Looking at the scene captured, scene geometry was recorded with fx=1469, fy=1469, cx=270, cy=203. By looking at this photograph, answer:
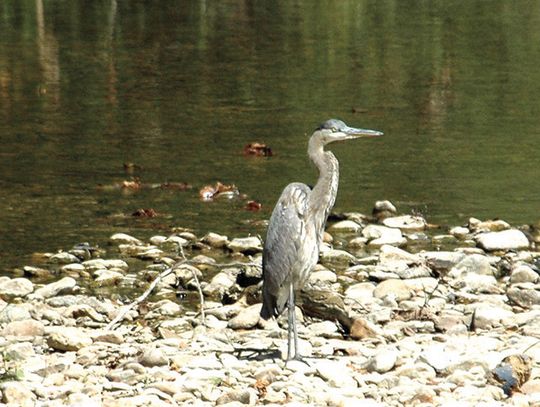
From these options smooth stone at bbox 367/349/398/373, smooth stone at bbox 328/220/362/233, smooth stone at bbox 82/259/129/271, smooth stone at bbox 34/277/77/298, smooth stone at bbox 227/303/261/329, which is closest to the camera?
smooth stone at bbox 367/349/398/373

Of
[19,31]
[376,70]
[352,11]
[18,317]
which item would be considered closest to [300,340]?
[18,317]

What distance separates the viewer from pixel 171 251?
39.9 feet

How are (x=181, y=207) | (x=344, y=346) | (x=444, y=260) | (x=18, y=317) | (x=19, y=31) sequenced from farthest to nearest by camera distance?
(x=19, y=31), (x=181, y=207), (x=444, y=260), (x=18, y=317), (x=344, y=346)

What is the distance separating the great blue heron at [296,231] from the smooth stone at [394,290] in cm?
163

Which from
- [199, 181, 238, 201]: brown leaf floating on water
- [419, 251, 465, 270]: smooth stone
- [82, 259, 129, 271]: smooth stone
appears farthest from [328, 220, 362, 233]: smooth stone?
[82, 259, 129, 271]: smooth stone

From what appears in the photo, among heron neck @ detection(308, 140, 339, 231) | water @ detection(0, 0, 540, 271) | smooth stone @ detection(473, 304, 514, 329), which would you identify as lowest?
water @ detection(0, 0, 540, 271)

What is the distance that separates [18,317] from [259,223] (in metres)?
3.67

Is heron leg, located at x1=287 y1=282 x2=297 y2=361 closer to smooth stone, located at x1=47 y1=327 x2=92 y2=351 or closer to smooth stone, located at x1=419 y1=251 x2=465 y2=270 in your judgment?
smooth stone, located at x1=47 y1=327 x2=92 y2=351

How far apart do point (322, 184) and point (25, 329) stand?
210 centimetres

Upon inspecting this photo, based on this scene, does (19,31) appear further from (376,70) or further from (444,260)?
(444,260)

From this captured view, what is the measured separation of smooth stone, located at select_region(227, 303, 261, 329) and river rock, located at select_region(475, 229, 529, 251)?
10.1 ft

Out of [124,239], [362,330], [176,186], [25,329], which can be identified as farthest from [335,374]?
[176,186]

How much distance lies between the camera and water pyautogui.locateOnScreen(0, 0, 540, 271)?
13844 mm

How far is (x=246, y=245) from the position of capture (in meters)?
12.2
